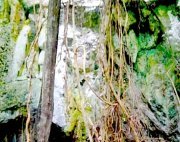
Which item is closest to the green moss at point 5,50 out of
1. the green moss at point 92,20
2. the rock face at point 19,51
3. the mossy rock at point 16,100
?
the rock face at point 19,51

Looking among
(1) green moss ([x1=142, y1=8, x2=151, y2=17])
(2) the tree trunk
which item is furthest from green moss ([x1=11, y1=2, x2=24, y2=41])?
(2) the tree trunk

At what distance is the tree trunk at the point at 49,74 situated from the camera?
57.2 inches

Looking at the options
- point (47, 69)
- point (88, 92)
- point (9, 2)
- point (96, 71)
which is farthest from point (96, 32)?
point (47, 69)

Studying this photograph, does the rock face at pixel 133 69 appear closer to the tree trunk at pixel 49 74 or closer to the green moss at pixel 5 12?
the green moss at pixel 5 12

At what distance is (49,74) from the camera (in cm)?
147

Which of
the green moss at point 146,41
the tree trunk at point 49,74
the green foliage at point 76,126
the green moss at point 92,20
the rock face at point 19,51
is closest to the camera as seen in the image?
the tree trunk at point 49,74

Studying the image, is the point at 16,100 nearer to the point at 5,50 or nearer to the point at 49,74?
the point at 5,50

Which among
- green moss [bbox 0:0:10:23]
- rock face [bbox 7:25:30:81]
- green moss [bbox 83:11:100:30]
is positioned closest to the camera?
green moss [bbox 83:11:100:30]

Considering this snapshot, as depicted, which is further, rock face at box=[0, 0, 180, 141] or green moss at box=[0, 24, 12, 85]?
green moss at box=[0, 24, 12, 85]

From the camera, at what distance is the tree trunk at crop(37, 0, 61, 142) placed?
1453mm

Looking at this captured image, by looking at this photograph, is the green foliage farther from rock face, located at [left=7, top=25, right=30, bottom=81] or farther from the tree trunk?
the tree trunk

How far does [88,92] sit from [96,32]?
1.57 feet

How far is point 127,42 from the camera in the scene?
8.20 feet

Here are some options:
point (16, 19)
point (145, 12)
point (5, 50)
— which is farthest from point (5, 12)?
point (145, 12)
